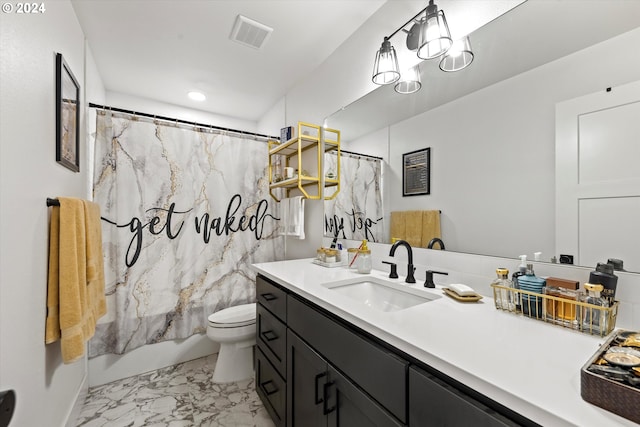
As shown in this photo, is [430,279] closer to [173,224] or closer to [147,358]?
[173,224]

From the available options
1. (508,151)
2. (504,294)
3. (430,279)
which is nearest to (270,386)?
(430,279)

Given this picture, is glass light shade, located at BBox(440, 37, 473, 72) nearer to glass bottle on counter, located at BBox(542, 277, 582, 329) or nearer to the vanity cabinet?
glass bottle on counter, located at BBox(542, 277, 582, 329)

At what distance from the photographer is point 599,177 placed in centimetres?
77

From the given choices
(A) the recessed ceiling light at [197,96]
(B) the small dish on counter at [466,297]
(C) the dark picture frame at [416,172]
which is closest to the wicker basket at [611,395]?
(B) the small dish on counter at [466,297]

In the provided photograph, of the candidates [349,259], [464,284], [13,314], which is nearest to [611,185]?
[464,284]

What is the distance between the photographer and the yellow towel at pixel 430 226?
1232mm

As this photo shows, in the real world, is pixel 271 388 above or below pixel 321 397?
below

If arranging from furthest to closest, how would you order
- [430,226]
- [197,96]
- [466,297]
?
[197,96] < [430,226] < [466,297]

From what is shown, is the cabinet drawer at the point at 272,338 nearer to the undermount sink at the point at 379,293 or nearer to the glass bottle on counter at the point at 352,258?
the undermount sink at the point at 379,293

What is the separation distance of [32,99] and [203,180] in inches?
48.9

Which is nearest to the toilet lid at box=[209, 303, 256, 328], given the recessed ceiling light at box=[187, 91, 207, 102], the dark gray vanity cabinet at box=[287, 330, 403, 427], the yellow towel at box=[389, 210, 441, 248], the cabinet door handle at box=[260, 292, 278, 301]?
the cabinet door handle at box=[260, 292, 278, 301]

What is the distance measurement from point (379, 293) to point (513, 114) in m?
0.94

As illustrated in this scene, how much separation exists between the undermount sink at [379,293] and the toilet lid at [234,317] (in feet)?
3.19

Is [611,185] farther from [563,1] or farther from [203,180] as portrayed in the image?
[203,180]
